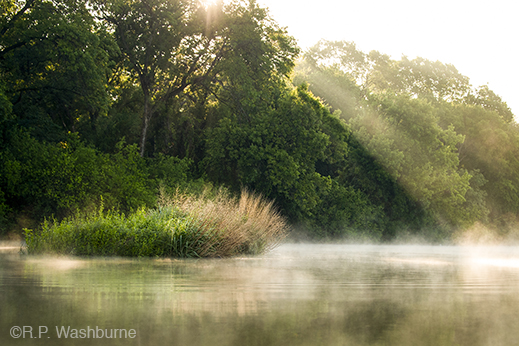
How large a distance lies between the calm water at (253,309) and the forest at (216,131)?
17592 millimetres

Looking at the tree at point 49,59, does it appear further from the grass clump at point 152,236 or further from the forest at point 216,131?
the grass clump at point 152,236

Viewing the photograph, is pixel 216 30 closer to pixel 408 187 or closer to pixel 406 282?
pixel 408 187

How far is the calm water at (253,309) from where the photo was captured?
545cm

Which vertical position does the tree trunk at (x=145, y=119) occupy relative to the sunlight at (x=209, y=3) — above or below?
below

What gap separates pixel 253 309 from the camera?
6.89m

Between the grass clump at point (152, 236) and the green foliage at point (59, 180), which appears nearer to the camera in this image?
the grass clump at point (152, 236)

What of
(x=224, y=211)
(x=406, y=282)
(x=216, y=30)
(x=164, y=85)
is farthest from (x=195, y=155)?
(x=406, y=282)

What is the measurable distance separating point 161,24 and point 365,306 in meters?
31.9

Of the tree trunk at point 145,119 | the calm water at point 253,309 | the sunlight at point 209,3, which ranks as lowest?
the calm water at point 253,309

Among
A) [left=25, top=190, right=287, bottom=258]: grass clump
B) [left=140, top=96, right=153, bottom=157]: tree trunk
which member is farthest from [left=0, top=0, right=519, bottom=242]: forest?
[left=25, top=190, right=287, bottom=258]: grass clump

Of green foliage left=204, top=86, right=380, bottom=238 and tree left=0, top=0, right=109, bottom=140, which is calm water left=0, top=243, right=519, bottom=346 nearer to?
tree left=0, top=0, right=109, bottom=140

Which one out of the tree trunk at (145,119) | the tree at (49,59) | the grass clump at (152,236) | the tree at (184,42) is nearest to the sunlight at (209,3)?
the tree at (184,42)

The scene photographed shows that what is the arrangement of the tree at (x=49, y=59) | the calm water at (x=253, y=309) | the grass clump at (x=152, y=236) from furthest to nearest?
the tree at (x=49, y=59)
the grass clump at (x=152, y=236)
the calm water at (x=253, y=309)

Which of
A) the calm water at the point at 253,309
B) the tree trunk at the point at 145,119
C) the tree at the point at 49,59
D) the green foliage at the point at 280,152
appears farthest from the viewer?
the green foliage at the point at 280,152
